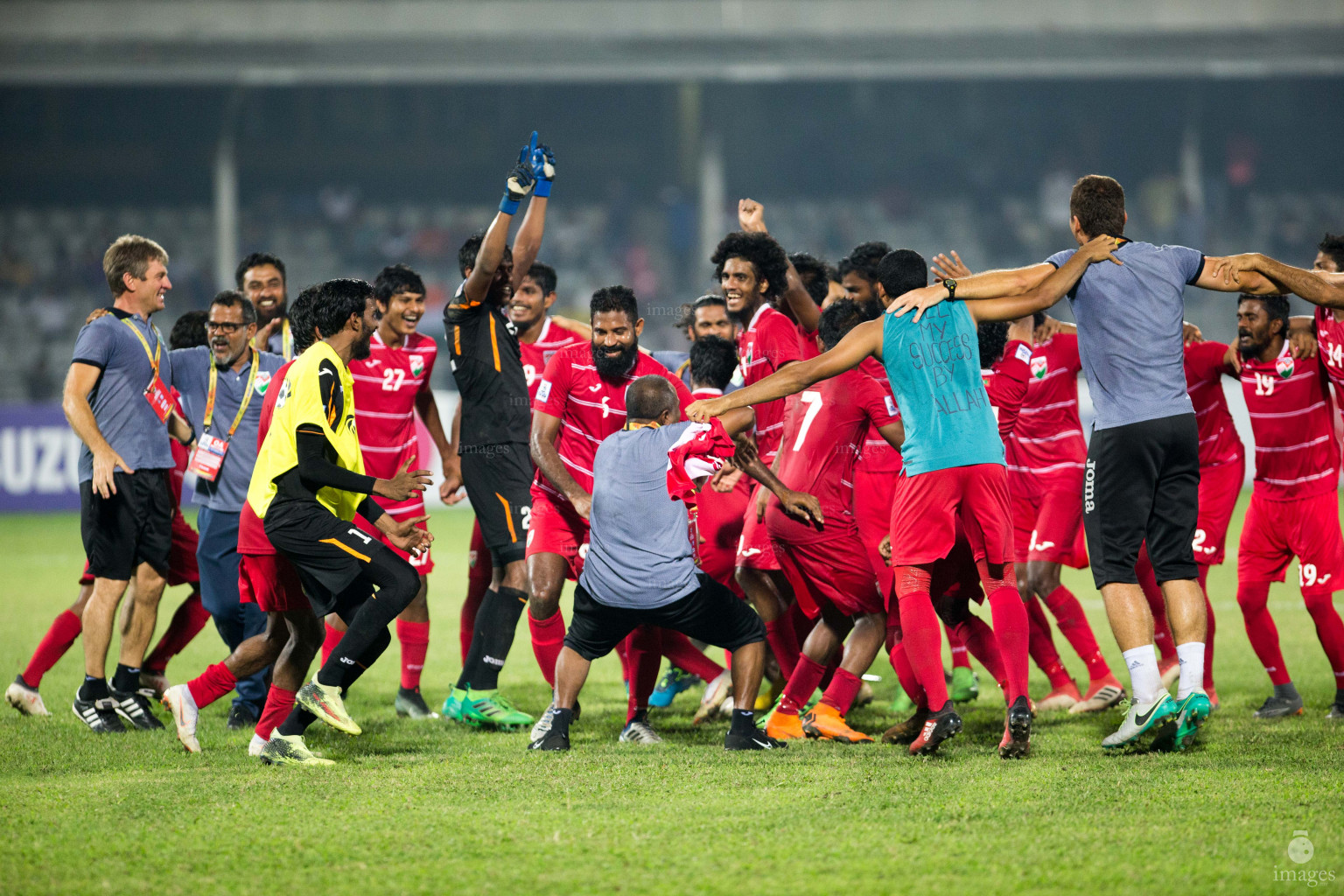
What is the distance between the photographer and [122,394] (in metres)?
6.95

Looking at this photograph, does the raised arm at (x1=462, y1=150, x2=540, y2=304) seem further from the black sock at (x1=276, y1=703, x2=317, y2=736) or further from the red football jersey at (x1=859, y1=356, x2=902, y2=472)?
the black sock at (x1=276, y1=703, x2=317, y2=736)

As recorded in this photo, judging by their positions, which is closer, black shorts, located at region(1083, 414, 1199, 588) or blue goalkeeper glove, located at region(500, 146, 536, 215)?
black shorts, located at region(1083, 414, 1199, 588)

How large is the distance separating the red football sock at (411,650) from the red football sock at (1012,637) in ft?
10.5

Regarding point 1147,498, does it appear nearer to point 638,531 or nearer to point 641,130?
point 638,531

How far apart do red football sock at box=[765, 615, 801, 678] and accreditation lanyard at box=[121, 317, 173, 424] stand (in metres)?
3.48

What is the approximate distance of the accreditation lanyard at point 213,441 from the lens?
7082 millimetres

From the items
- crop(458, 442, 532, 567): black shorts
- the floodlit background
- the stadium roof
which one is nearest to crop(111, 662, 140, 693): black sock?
crop(458, 442, 532, 567): black shorts

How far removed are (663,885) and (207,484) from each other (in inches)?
169

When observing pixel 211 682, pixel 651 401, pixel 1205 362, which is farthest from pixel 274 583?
pixel 1205 362

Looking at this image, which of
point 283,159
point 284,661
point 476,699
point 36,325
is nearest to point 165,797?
point 284,661

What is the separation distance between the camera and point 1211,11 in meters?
27.5

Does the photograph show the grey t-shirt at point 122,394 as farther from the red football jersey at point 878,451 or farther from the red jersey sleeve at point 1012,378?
the red jersey sleeve at point 1012,378

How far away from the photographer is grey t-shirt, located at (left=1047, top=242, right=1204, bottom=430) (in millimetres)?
5602

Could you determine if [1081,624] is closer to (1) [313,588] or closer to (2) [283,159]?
(1) [313,588]
